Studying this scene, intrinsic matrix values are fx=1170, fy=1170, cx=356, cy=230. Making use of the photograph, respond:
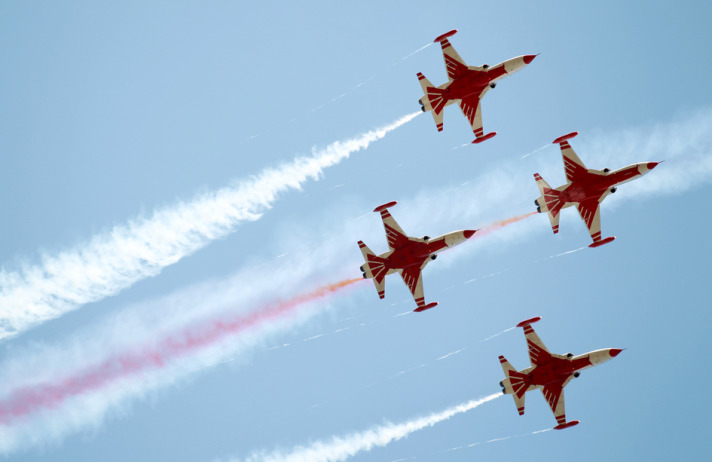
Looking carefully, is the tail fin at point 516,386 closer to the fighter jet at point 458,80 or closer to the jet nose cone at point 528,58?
the fighter jet at point 458,80

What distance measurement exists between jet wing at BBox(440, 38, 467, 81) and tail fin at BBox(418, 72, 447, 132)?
45.0 inches

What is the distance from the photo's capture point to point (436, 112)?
212 ft

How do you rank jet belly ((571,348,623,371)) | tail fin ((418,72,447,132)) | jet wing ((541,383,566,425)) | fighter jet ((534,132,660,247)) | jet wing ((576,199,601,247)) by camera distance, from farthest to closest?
jet wing ((541,383,566,425))
jet wing ((576,199,601,247))
jet belly ((571,348,623,371))
fighter jet ((534,132,660,247))
tail fin ((418,72,447,132))

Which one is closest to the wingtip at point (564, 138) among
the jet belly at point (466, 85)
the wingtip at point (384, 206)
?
the jet belly at point (466, 85)

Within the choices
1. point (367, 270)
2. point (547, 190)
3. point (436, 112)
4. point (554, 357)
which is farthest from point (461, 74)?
point (554, 357)

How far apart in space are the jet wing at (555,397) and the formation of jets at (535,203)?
56 mm

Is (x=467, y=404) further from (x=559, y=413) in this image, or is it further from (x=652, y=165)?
(x=652, y=165)

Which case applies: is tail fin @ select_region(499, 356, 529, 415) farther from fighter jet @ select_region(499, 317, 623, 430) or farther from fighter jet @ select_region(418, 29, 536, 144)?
fighter jet @ select_region(418, 29, 536, 144)

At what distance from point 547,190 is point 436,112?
7.54 m

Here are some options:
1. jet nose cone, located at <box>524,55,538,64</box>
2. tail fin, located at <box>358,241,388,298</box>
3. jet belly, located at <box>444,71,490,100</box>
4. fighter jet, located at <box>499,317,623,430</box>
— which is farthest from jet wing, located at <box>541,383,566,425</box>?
jet nose cone, located at <box>524,55,538,64</box>

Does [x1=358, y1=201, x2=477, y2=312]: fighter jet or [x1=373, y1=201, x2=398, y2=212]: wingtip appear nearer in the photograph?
[x1=373, y1=201, x2=398, y2=212]: wingtip

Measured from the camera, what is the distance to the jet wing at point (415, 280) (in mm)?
64688

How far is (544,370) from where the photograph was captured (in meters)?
65.2

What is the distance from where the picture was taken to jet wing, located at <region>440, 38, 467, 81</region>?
64500mm
